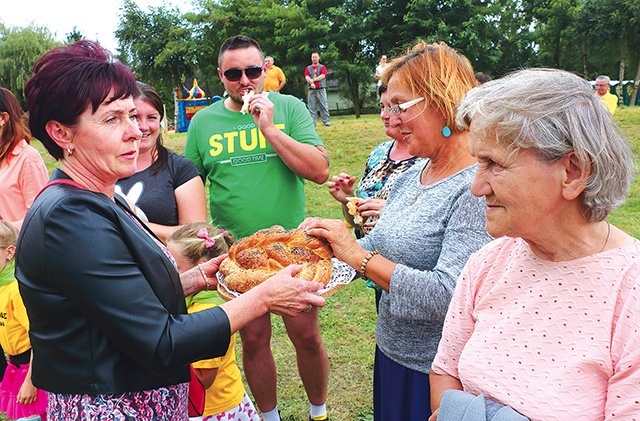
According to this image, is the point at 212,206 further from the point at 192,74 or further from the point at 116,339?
the point at 192,74

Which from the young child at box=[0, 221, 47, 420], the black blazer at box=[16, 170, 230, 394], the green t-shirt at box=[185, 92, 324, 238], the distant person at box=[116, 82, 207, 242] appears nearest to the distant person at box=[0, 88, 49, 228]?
the young child at box=[0, 221, 47, 420]

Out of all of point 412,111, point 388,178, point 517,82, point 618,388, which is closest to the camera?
point 618,388

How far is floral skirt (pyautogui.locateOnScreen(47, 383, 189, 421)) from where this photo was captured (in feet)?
6.27

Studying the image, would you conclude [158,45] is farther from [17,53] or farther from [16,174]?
[16,174]

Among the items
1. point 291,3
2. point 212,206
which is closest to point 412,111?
point 212,206

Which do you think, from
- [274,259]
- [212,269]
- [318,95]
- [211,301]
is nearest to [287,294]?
[274,259]

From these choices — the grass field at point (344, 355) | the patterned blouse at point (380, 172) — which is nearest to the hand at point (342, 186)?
the patterned blouse at point (380, 172)

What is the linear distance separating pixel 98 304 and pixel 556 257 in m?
1.42

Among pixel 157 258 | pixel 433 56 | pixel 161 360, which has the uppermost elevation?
pixel 433 56

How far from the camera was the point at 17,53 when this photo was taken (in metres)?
36.6

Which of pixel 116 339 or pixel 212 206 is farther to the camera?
pixel 212 206

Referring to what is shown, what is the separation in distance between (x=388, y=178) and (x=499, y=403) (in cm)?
208

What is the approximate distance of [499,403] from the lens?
1.62 meters

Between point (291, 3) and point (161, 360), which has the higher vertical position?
point (291, 3)
